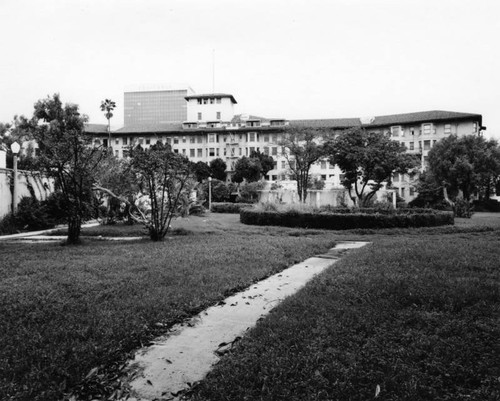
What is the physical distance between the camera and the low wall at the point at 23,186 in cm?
1872

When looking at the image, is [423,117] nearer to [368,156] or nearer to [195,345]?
[368,156]

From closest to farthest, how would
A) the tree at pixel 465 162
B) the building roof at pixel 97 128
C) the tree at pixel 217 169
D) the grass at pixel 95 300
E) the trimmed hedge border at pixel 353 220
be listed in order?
the grass at pixel 95 300, the trimmed hedge border at pixel 353 220, the tree at pixel 465 162, the tree at pixel 217 169, the building roof at pixel 97 128

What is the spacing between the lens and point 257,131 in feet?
247

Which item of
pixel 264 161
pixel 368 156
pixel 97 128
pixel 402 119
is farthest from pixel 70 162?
pixel 97 128

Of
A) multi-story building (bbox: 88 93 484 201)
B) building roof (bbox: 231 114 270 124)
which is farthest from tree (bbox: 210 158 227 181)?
building roof (bbox: 231 114 270 124)

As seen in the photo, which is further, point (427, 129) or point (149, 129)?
point (149, 129)

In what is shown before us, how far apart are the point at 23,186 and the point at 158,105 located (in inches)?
4556

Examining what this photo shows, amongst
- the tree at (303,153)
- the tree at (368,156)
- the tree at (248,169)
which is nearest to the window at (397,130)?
the tree at (248,169)

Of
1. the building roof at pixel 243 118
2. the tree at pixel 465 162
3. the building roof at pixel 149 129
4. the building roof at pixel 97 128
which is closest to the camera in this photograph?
the tree at pixel 465 162

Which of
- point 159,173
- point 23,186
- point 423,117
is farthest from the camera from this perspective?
point 423,117

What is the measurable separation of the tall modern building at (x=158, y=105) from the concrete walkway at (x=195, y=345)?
423 ft

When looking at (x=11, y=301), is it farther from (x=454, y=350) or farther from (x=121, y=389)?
(x=454, y=350)

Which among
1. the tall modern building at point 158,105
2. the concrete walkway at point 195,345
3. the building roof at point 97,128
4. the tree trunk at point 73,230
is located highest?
the tall modern building at point 158,105

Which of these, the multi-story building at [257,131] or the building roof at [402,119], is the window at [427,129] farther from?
the building roof at [402,119]
